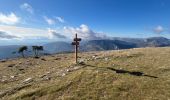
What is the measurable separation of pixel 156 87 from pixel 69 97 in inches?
400

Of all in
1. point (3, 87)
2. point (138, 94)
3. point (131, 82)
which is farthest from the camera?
point (3, 87)

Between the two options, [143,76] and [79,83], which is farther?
[143,76]

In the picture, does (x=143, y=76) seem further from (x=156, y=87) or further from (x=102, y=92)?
(x=102, y=92)

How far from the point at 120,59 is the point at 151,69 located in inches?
423

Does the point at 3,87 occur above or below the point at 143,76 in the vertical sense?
below

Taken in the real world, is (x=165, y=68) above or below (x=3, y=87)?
above

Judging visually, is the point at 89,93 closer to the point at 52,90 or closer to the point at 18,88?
the point at 52,90

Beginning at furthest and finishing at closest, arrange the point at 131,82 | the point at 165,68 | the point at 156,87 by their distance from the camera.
A: the point at 165,68
the point at 131,82
the point at 156,87

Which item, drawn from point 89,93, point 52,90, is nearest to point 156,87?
point 89,93

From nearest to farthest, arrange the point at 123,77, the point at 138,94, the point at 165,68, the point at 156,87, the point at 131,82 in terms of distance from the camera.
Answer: the point at 138,94
the point at 156,87
the point at 131,82
the point at 123,77
the point at 165,68

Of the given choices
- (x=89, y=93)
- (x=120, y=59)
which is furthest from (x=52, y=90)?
(x=120, y=59)

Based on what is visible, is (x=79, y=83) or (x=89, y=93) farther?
(x=79, y=83)

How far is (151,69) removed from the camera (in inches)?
1220

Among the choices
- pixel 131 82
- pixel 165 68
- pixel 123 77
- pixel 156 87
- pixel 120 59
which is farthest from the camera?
pixel 120 59
